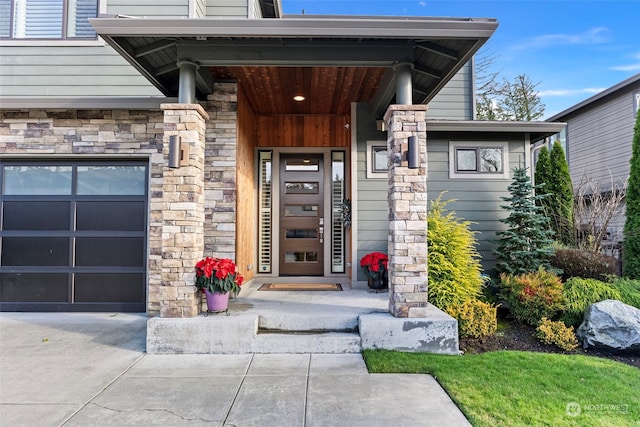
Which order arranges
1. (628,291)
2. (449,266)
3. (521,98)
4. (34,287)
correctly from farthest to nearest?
(521,98)
(34,287)
(449,266)
(628,291)

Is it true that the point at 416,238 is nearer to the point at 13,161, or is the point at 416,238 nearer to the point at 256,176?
the point at 256,176

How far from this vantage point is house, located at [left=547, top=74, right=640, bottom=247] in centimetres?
916

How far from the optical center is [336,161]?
6.45 m

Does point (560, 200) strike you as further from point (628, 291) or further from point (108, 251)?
point (108, 251)

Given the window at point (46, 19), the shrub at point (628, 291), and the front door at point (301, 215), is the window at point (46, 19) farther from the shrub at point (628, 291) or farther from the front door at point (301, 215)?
the shrub at point (628, 291)

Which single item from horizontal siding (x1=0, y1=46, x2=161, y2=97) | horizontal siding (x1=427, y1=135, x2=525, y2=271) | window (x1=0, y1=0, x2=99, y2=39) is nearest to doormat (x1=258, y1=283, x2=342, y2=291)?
horizontal siding (x1=427, y1=135, x2=525, y2=271)

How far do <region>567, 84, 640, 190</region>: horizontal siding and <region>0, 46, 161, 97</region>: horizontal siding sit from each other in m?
10.3

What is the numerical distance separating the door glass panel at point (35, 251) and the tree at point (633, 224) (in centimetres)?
888

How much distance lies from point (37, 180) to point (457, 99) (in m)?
7.45

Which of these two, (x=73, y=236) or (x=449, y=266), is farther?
(x=73, y=236)

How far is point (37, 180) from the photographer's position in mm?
5199

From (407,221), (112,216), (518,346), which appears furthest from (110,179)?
(518,346)

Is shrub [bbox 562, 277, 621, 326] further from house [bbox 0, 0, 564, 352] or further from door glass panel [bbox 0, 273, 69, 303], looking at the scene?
door glass panel [bbox 0, 273, 69, 303]

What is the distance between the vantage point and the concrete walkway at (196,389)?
94.1 inches
